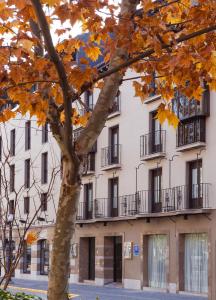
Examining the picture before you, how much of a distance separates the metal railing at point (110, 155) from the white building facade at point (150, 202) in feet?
0.17

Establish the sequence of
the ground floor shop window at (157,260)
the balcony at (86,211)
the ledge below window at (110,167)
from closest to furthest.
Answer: the ground floor shop window at (157,260) < the ledge below window at (110,167) < the balcony at (86,211)

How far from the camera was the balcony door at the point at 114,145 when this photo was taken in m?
37.2

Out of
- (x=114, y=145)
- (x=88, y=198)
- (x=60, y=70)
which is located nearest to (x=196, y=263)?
(x=114, y=145)

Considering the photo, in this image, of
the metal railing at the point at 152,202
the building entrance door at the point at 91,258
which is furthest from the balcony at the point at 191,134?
the building entrance door at the point at 91,258

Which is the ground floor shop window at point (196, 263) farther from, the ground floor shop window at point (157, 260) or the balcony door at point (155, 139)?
the balcony door at point (155, 139)

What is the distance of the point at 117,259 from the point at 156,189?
616cm

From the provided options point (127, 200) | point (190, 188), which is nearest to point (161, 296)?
point (190, 188)

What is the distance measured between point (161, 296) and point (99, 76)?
23399mm

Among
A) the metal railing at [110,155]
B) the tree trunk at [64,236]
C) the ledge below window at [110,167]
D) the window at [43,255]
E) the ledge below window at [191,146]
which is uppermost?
the metal railing at [110,155]

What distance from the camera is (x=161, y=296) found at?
29188mm

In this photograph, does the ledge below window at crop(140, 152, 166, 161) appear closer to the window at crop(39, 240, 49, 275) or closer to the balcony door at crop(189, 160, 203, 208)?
the balcony door at crop(189, 160, 203, 208)

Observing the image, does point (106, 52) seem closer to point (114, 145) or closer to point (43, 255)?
point (114, 145)

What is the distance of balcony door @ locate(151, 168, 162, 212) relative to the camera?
32.7 meters

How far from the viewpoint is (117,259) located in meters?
37.7
